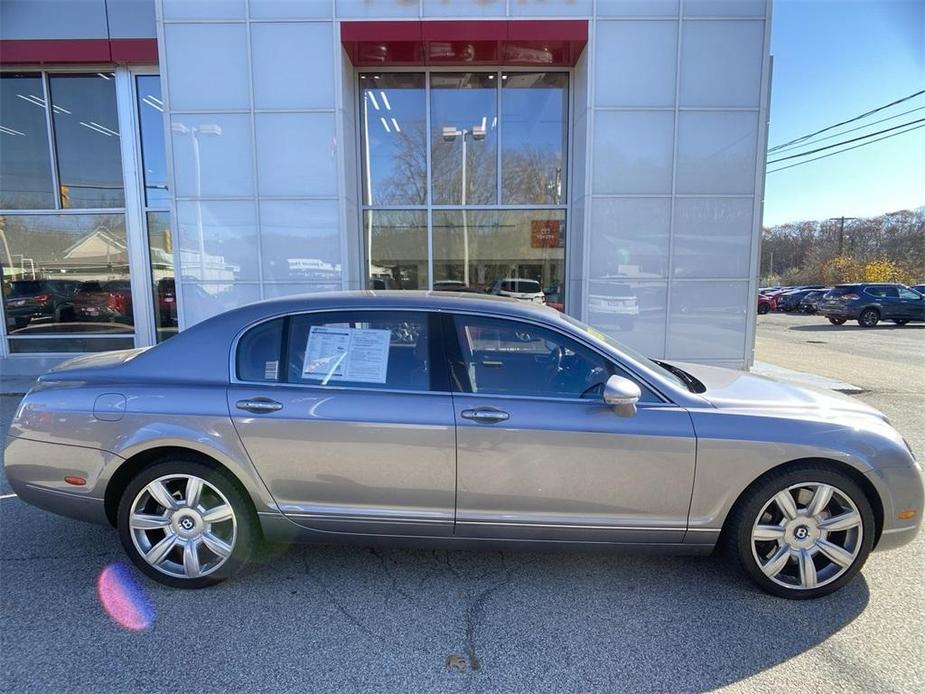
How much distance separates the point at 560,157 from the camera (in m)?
9.54

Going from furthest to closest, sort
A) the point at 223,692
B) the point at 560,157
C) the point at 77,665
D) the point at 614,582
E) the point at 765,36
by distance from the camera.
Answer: the point at 560,157 → the point at 765,36 → the point at 614,582 → the point at 77,665 → the point at 223,692

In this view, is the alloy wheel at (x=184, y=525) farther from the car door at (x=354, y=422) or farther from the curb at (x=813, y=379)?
the curb at (x=813, y=379)

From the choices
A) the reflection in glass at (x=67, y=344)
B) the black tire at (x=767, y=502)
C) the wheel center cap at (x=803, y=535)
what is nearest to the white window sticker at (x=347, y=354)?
the black tire at (x=767, y=502)

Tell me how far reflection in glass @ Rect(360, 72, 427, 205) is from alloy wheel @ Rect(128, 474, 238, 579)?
7562 mm

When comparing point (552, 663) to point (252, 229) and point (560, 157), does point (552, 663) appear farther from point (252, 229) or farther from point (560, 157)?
point (560, 157)

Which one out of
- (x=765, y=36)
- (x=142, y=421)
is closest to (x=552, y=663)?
(x=142, y=421)

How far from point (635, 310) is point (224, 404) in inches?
282

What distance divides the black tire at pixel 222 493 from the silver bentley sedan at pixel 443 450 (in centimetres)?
1

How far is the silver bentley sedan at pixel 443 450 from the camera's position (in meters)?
2.63

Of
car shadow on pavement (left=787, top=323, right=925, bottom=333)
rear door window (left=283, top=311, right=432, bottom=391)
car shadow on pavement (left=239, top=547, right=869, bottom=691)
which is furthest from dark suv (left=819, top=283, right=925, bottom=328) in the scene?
rear door window (left=283, top=311, right=432, bottom=391)

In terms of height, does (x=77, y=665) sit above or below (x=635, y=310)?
below

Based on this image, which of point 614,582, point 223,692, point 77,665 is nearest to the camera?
point 223,692

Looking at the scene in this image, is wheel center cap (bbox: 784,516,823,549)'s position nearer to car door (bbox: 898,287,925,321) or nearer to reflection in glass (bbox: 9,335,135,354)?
reflection in glass (bbox: 9,335,135,354)

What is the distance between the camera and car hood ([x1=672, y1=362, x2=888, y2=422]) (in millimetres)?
2740
